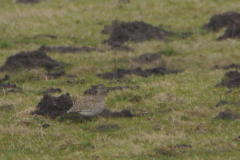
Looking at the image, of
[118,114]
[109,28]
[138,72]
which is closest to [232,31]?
[109,28]

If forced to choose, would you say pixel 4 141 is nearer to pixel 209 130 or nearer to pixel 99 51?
pixel 209 130

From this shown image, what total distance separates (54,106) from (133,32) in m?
8.80

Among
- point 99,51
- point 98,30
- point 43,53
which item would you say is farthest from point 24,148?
point 98,30

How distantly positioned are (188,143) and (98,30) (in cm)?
1142

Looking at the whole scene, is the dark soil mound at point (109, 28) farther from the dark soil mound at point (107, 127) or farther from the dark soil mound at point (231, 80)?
the dark soil mound at point (107, 127)

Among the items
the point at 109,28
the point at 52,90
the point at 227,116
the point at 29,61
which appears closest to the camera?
the point at 227,116

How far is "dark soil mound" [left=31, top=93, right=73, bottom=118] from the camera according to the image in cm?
1030

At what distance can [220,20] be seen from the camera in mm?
19625

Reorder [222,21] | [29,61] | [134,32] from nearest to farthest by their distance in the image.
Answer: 1. [29,61]
2. [134,32]
3. [222,21]

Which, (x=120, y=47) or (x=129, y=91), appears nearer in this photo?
(x=129, y=91)

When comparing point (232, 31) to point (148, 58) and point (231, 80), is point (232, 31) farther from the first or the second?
point (231, 80)

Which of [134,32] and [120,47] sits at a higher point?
[134,32]

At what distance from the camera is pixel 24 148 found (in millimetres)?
8789

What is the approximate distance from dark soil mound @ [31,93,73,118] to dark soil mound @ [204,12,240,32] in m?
10.3
